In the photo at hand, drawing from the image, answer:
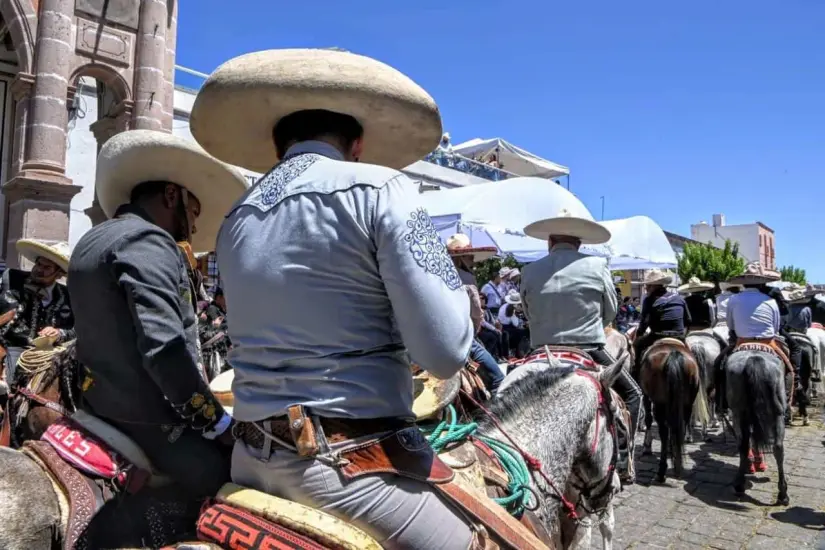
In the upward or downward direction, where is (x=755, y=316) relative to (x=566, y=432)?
upward

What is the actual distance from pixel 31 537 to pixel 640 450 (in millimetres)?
Answer: 8121

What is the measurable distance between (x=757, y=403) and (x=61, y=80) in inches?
384

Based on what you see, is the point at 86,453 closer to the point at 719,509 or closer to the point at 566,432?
the point at 566,432

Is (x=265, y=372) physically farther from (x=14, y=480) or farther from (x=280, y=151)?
(x=14, y=480)

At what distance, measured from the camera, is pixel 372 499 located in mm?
1502

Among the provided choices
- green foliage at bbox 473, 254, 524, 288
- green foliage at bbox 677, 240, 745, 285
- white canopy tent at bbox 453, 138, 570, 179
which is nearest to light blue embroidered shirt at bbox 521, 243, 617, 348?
green foliage at bbox 473, 254, 524, 288

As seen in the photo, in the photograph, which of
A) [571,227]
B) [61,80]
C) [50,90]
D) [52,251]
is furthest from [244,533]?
[61,80]

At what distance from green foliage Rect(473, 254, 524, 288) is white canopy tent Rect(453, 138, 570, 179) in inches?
373

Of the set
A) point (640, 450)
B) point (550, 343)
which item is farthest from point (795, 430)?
point (550, 343)

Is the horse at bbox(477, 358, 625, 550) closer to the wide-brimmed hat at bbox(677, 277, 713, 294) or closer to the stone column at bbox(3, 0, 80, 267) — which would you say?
the stone column at bbox(3, 0, 80, 267)

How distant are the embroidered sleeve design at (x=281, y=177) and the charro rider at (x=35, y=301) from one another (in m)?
4.55

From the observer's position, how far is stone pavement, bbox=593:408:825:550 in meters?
5.29

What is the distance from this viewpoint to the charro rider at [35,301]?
5465 mm

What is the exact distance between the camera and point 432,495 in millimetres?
1589
